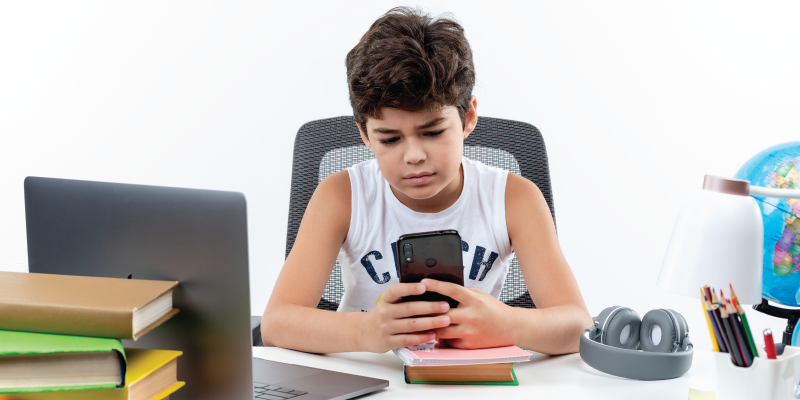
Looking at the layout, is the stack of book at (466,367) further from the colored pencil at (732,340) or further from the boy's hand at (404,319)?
the colored pencil at (732,340)

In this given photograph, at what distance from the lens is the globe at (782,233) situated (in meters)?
0.70

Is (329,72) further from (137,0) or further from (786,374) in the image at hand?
(786,374)

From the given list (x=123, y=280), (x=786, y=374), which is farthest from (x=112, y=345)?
(x=786, y=374)

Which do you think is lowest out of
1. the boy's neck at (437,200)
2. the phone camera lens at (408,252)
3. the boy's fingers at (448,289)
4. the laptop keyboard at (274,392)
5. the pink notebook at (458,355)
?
the laptop keyboard at (274,392)

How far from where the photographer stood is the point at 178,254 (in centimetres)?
63

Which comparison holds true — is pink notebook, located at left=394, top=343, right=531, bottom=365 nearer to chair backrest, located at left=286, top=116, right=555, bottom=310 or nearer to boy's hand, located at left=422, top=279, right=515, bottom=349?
boy's hand, located at left=422, top=279, right=515, bottom=349

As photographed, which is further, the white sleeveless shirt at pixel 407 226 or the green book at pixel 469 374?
the white sleeveless shirt at pixel 407 226

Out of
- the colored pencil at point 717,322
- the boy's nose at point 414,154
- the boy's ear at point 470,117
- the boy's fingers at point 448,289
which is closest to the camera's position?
the colored pencil at point 717,322

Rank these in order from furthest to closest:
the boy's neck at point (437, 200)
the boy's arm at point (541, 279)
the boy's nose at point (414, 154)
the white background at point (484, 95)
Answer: the white background at point (484, 95), the boy's neck at point (437, 200), the boy's nose at point (414, 154), the boy's arm at point (541, 279)

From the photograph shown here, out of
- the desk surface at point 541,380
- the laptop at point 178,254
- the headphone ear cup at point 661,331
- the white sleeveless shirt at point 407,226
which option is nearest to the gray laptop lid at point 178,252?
the laptop at point 178,254

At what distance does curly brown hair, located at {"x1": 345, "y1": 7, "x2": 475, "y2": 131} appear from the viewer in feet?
3.40

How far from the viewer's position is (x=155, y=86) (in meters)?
2.30

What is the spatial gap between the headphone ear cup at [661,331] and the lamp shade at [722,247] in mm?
248

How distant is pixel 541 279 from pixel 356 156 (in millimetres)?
462
